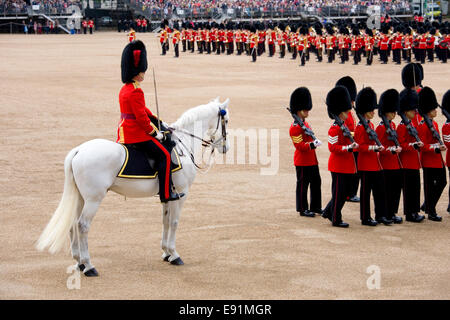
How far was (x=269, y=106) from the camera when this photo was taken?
16.0 m

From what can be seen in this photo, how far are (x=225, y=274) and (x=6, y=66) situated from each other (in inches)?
826

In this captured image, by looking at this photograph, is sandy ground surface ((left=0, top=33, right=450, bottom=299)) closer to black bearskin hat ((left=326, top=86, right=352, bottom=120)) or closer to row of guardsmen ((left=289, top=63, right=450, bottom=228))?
row of guardsmen ((left=289, top=63, right=450, bottom=228))

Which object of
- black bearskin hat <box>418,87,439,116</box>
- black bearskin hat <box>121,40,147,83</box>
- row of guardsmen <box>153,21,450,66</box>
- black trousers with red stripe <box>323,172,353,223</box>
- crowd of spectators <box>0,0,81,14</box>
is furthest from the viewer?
crowd of spectators <box>0,0,81,14</box>

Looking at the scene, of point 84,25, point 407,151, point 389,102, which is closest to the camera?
point 389,102

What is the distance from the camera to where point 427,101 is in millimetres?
8031

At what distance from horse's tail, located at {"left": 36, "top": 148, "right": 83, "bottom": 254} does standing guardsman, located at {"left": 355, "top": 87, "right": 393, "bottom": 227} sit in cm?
301

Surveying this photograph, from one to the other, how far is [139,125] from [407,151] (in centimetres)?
310

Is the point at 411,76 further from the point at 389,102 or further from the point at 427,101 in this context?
the point at 389,102

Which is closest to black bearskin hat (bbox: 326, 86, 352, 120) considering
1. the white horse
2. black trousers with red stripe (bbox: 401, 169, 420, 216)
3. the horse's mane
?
black trousers with red stripe (bbox: 401, 169, 420, 216)

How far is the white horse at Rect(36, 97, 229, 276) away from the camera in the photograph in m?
6.02

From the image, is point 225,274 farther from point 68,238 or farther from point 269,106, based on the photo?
point 269,106

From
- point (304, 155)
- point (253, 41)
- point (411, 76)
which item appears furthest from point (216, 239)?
point (253, 41)

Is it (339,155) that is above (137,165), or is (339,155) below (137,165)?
below
